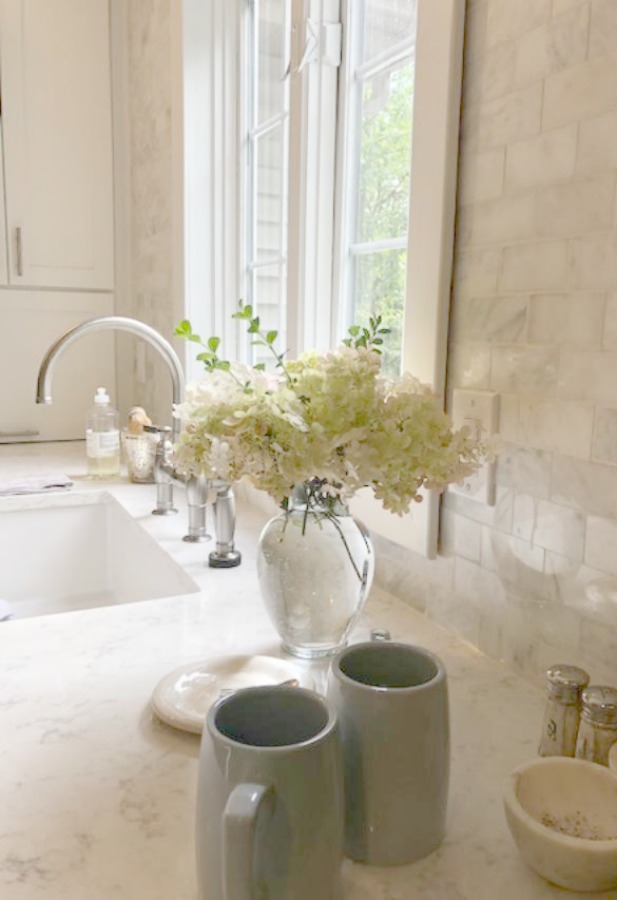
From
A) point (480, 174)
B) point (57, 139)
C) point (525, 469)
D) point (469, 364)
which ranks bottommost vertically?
point (525, 469)

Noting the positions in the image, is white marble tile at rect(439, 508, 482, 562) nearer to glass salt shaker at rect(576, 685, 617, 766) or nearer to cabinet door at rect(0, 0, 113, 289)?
glass salt shaker at rect(576, 685, 617, 766)

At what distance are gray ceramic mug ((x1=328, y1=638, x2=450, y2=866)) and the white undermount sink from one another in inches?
42.3

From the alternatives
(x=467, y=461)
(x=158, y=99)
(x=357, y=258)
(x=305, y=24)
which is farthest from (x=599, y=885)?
(x=158, y=99)

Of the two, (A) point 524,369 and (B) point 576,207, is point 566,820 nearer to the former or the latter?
(A) point 524,369

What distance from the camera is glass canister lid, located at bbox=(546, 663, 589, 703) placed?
2.09 feet

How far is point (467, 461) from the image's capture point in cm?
78

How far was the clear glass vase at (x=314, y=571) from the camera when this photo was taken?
85 centimetres

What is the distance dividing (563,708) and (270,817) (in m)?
0.31

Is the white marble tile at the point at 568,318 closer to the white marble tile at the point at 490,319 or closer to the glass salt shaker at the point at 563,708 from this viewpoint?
the white marble tile at the point at 490,319

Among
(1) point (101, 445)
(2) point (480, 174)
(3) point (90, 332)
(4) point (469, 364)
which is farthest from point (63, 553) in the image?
(2) point (480, 174)

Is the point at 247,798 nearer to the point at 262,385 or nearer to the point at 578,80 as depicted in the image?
the point at 262,385

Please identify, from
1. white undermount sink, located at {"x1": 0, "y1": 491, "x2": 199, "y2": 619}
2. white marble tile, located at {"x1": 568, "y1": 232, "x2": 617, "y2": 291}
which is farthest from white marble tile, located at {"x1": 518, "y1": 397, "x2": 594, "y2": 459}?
white undermount sink, located at {"x1": 0, "y1": 491, "x2": 199, "y2": 619}

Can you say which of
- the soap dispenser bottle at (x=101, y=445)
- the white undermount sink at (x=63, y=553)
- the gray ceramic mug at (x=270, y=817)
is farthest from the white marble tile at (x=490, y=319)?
the soap dispenser bottle at (x=101, y=445)

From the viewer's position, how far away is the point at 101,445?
179cm
